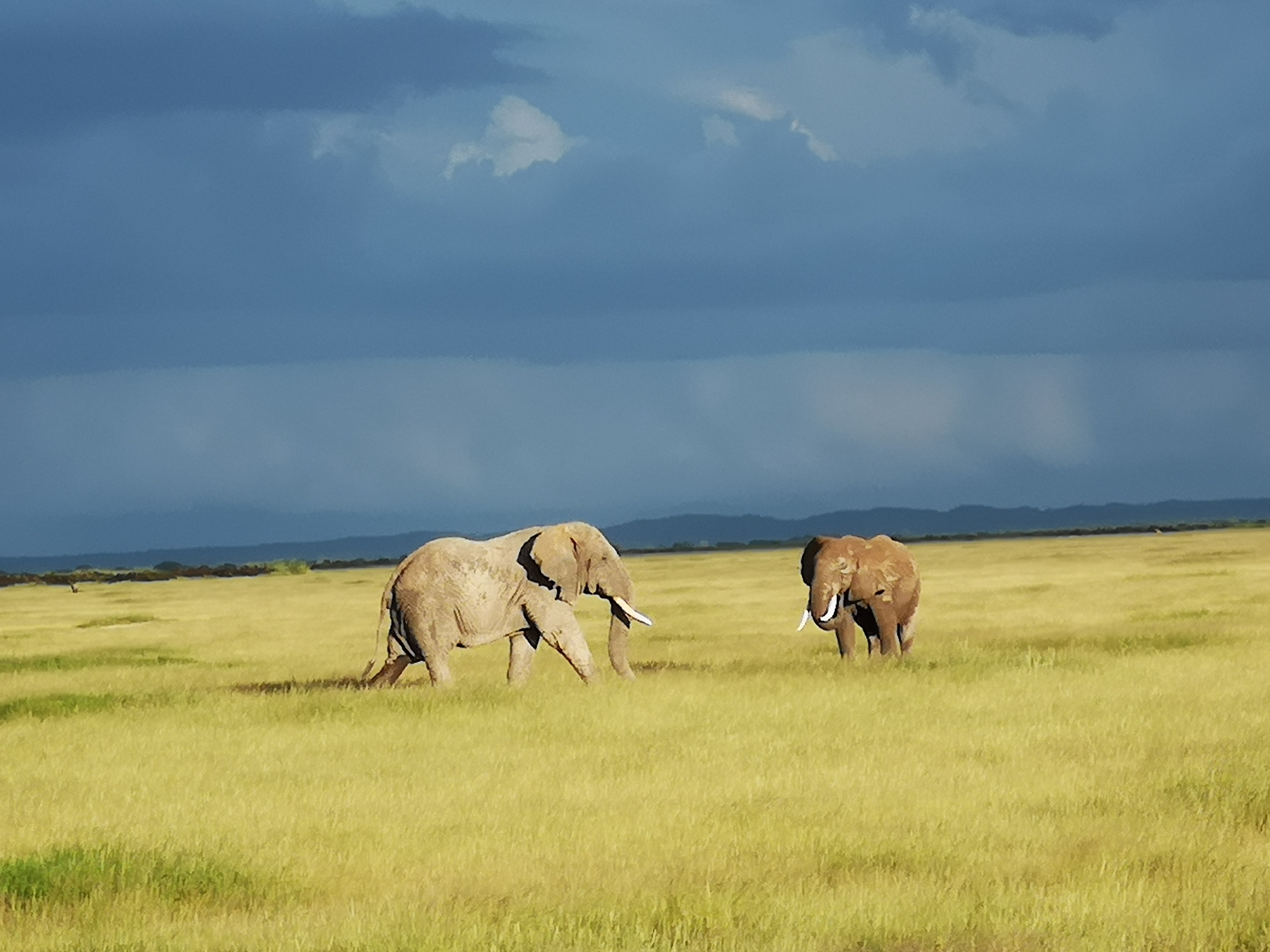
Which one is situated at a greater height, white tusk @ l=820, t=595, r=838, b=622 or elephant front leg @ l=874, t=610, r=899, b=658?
white tusk @ l=820, t=595, r=838, b=622

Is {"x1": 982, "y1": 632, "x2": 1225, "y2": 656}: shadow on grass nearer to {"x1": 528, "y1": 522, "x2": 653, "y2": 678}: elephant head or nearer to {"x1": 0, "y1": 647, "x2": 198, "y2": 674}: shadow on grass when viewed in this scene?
{"x1": 528, "y1": 522, "x2": 653, "y2": 678}: elephant head

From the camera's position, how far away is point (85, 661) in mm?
32031

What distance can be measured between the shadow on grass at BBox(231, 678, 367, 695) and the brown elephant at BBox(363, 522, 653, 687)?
134 cm

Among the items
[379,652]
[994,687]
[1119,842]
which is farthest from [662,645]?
[1119,842]

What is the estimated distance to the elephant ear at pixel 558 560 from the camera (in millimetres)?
20734

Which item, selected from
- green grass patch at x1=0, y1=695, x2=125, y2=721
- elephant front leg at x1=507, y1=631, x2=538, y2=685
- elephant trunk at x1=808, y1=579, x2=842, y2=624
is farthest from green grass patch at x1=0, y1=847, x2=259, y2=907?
elephant trunk at x1=808, y1=579, x2=842, y2=624

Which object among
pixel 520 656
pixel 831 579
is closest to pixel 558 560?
pixel 520 656

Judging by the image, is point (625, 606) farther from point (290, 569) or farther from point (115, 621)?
point (290, 569)

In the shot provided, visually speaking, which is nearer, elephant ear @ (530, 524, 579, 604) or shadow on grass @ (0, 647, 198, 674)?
elephant ear @ (530, 524, 579, 604)

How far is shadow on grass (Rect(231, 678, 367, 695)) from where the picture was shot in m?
22.0

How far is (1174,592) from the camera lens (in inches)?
1679

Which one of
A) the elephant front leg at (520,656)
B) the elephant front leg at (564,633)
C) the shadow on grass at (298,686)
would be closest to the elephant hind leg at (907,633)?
the elephant front leg at (564,633)

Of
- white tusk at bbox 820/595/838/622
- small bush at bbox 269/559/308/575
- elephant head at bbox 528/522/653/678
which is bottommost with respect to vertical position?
small bush at bbox 269/559/308/575

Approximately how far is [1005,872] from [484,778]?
523cm
